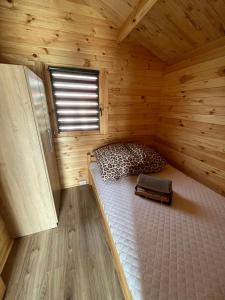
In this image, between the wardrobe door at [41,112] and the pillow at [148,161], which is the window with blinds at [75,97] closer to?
the wardrobe door at [41,112]

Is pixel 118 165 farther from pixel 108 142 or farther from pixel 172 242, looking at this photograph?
pixel 172 242

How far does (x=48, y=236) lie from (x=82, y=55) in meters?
2.24

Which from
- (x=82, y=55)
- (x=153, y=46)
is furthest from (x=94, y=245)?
(x=153, y=46)

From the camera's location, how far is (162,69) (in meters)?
2.25

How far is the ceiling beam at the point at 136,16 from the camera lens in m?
1.28

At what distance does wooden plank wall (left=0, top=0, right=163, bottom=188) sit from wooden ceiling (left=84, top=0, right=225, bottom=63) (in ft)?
0.56

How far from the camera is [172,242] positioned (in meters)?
0.95

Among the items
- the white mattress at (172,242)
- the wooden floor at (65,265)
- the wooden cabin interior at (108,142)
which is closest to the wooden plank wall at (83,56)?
the wooden cabin interior at (108,142)

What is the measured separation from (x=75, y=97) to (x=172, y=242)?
195 centimetres

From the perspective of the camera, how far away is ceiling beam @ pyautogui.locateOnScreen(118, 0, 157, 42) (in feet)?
4.18

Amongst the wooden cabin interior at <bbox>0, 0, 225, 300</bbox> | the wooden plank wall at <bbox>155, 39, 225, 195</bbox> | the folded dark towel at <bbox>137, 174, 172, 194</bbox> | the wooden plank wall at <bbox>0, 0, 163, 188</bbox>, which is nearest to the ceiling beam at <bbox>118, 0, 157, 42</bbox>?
the wooden cabin interior at <bbox>0, 0, 225, 300</bbox>

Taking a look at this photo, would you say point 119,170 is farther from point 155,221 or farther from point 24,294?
point 24,294

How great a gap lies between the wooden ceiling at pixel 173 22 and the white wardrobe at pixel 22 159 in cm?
128

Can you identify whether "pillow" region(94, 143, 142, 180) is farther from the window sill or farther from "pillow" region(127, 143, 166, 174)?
the window sill
